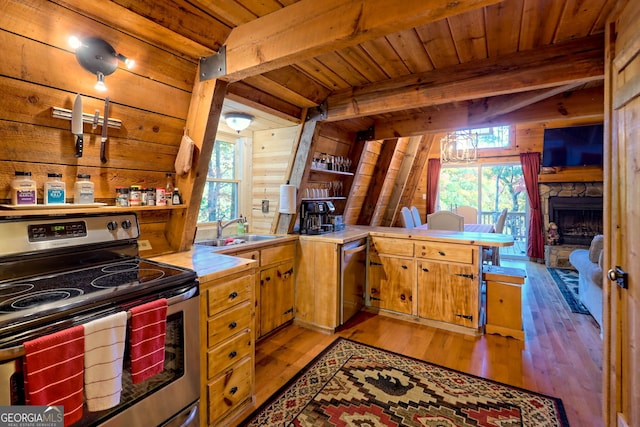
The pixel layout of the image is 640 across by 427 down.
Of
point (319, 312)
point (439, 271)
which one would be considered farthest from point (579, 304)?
point (319, 312)

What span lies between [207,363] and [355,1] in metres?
1.93

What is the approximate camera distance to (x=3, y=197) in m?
1.43

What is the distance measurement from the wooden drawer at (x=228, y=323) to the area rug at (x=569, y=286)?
368 centimetres

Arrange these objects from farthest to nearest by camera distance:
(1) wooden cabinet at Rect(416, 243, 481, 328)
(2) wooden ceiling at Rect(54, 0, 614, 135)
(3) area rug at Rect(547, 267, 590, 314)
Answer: (3) area rug at Rect(547, 267, 590, 314) → (1) wooden cabinet at Rect(416, 243, 481, 328) → (2) wooden ceiling at Rect(54, 0, 614, 135)

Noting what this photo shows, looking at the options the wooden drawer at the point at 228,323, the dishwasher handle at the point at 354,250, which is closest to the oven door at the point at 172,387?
the wooden drawer at the point at 228,323

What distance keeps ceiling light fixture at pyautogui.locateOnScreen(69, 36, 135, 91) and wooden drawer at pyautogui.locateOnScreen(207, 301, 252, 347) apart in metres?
1.34

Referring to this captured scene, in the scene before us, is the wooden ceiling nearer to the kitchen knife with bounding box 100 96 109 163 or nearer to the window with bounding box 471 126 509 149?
the kitchen knife with bounding box 100 96 109 163

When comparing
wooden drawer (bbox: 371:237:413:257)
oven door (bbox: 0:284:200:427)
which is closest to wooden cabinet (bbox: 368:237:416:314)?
wooden drawer (bbox: 371:237:413:257)

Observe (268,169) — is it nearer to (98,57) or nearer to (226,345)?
(98,57)

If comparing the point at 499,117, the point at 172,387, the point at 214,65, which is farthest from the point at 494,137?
the point at 172,387

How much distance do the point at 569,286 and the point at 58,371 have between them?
5.61 meters

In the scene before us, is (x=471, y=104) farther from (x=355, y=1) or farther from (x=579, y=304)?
(x=579, y=304)

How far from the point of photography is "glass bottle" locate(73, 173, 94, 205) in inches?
63.2

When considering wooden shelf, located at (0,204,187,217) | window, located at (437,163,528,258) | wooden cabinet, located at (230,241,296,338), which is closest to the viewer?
wooden shelf, located at (0,204,187,217)
